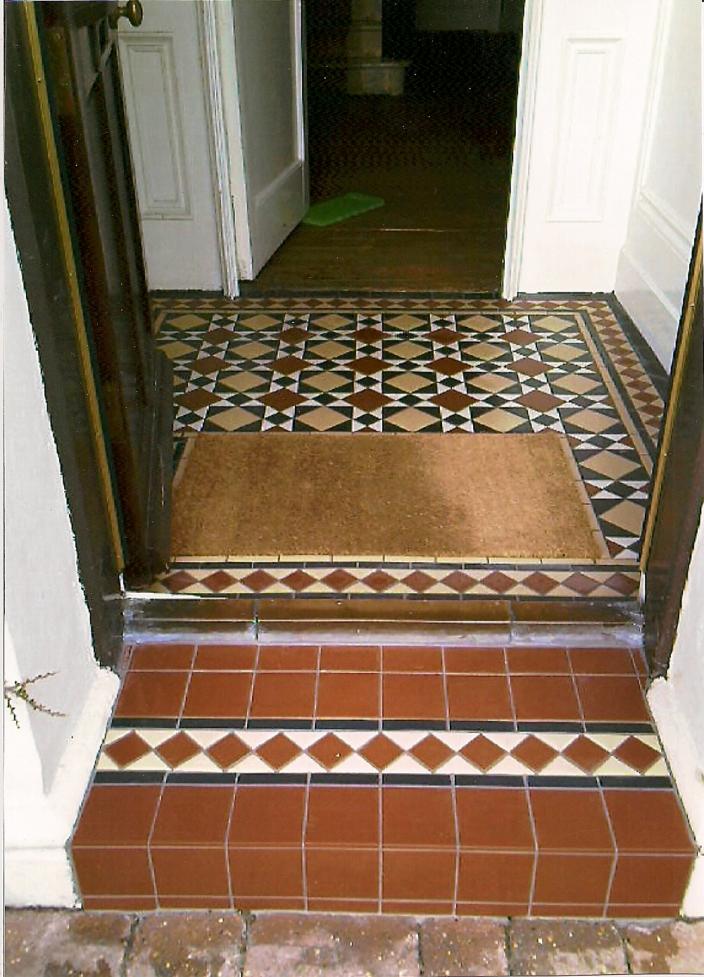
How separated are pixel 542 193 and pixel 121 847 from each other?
3441mm

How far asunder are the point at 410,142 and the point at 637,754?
21.3ft

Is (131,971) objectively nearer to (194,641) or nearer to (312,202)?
(194,641)

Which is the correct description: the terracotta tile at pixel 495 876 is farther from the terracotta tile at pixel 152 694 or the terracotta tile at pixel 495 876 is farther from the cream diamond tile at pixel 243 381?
the cream diamond tile at pixel 243 381

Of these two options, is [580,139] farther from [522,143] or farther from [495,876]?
[495,876]

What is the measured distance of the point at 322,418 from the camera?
11.0ft

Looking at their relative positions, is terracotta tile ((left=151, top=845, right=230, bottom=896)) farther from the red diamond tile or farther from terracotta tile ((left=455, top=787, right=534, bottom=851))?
the red diamond tile

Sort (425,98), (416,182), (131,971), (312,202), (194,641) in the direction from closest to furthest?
(131,971), (194,641), (312,202), (416,182), (425,98)

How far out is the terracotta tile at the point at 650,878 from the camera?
1677 millimetres

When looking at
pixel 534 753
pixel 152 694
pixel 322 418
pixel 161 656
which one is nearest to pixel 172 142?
pixel 322 418

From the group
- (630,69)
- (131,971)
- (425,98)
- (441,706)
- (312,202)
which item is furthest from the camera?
(425,98)

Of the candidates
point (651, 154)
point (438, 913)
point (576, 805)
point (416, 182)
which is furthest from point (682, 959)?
point (416, 182)

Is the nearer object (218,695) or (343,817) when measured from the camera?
(343,817)

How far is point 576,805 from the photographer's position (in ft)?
5.73

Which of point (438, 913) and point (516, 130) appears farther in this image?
point (516, 130)
